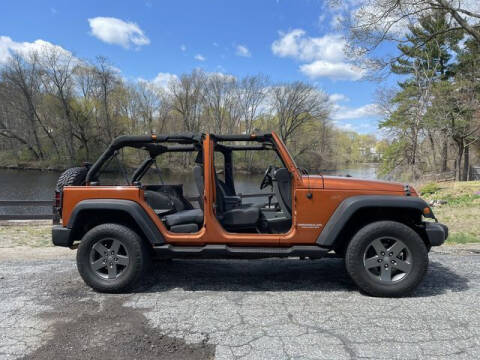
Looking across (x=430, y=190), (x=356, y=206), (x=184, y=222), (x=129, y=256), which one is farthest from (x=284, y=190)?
(x=430, y=190)

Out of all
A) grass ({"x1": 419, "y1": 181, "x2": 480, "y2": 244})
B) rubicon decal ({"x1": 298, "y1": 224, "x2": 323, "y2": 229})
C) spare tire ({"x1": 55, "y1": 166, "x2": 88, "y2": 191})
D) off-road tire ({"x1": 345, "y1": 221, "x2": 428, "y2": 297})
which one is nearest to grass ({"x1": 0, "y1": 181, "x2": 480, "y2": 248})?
grass ({"x1": 419, "y1": 181, "x2": 480, "y2": 244})

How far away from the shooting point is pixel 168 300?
3.75 meters

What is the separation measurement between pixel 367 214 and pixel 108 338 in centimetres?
306

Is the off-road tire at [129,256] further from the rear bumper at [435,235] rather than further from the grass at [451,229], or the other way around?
the grass at [451,229]

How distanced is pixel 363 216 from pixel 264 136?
1.55 meters

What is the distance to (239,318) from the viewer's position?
3291 mm

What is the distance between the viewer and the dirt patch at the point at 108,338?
2713 mm

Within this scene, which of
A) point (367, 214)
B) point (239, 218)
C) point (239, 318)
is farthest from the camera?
point (239, 218)

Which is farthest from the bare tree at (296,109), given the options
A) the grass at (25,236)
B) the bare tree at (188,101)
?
the grass at (25,236)

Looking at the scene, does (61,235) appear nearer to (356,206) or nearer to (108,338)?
(108,338)

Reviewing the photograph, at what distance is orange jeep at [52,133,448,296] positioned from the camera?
12.4 ft

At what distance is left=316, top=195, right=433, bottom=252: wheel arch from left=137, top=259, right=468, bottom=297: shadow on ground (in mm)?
563

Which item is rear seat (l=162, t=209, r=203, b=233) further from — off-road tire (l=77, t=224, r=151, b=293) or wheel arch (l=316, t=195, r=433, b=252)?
wheel arch (l=316, t=195, r=433, b=252)

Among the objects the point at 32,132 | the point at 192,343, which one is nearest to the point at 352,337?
the point at 192,343
